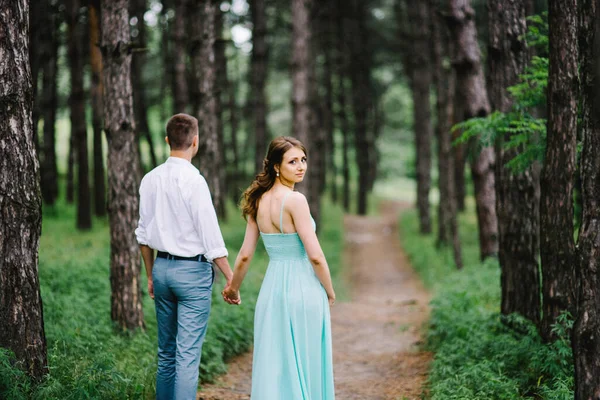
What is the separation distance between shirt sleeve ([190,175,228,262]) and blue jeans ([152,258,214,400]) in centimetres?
16

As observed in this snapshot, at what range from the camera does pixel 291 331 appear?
454 cm

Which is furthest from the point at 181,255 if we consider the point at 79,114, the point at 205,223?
the point at 79,114

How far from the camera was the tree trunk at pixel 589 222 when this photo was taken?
377cm

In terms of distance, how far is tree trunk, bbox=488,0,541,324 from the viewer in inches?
284

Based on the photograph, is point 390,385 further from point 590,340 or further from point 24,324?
point 24,324

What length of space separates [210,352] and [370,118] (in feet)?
86.5

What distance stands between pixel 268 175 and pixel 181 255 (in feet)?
3.07

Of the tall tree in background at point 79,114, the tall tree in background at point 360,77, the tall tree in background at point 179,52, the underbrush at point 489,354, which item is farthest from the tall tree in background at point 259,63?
the underbrush at point 489,354

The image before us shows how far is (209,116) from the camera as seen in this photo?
10.7 metres

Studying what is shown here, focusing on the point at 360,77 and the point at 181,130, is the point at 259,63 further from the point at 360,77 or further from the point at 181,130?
the point at 181,130

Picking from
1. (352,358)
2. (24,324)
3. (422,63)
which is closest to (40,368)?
(24,324)

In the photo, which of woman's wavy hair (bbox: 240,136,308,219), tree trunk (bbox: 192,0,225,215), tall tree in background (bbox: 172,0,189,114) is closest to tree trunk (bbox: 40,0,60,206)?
tall tree in background (bbox: 172,0,189,114)

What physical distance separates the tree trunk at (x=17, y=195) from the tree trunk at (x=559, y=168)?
4.66 meters

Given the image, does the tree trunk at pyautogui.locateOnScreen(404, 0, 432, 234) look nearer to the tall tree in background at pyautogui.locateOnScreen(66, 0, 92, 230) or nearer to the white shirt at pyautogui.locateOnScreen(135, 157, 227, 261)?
the tall tree in background at pyautogui.locateOnScreen(66, 0, 92, 230)
